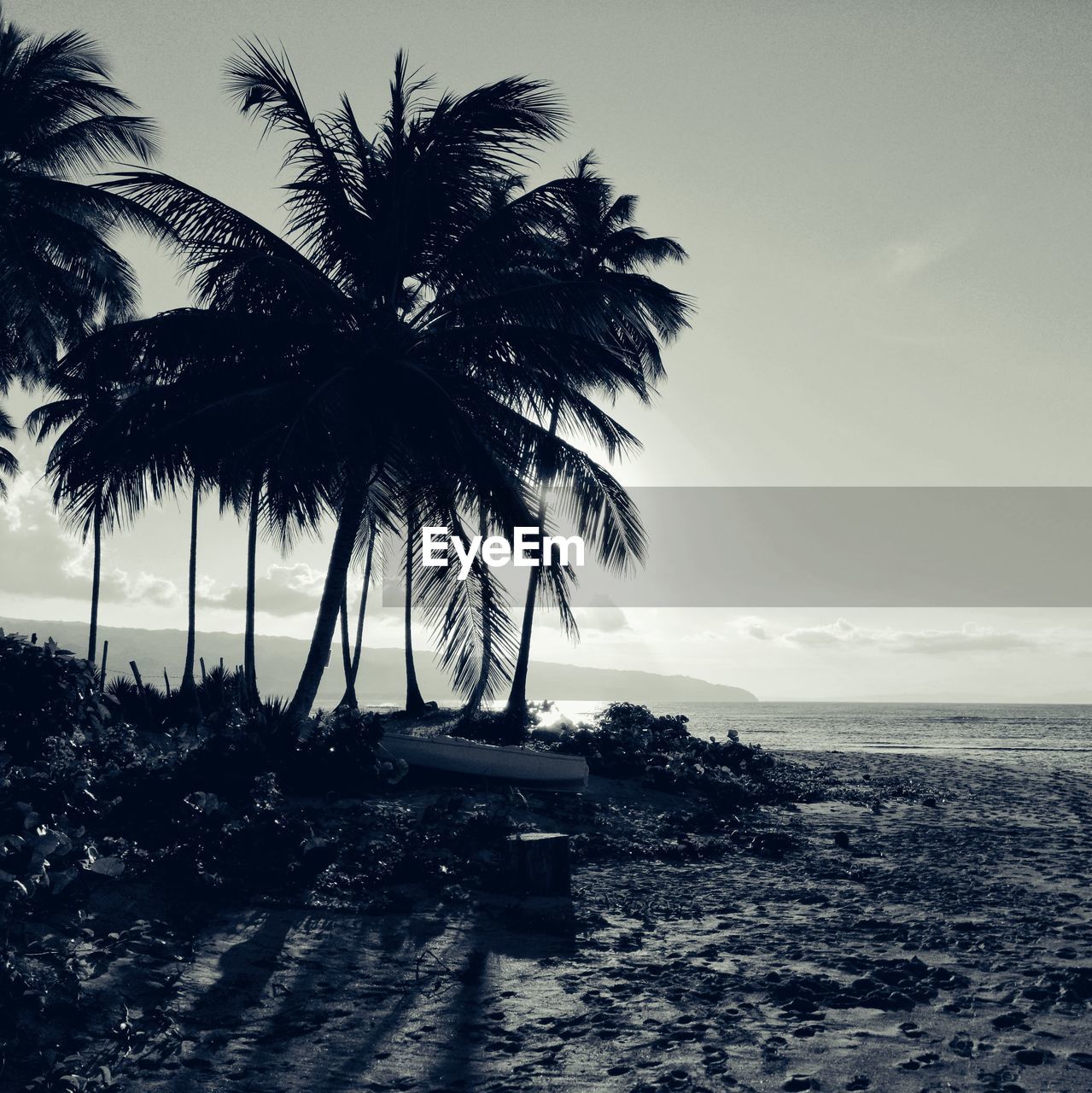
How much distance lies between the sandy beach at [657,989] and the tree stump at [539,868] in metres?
0.24

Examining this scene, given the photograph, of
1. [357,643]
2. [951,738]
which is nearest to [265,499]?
[357,643]

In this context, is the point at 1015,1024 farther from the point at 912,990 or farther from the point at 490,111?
the point at 490,111

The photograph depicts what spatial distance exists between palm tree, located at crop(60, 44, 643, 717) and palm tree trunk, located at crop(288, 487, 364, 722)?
3 centimetres

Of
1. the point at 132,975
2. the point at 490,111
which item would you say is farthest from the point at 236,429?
the point at 132,975

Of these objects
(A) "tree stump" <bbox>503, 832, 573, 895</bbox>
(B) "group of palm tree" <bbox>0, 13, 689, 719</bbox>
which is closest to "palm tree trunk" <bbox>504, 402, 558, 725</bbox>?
(B) "group of palm tree" <bbox>0, 13, 689, 719</bbox>

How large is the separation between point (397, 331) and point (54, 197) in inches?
361

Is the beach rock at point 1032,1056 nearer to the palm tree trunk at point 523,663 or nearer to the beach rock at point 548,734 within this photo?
the beach rock at point 548,734

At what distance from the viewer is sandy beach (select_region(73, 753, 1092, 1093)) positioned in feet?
15.5

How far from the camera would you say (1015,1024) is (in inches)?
209

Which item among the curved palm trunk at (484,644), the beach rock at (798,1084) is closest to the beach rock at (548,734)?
the curved palm trunk at (484,644)

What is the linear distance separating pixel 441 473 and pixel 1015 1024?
8820mm

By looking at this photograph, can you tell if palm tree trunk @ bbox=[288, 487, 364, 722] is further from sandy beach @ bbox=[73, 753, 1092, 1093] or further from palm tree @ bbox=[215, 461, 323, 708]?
sandy beach @ bbox=[73, 753, 1092, 1093]

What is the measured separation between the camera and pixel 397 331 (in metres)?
12.8

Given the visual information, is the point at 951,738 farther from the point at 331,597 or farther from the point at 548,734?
the point at 331,597
